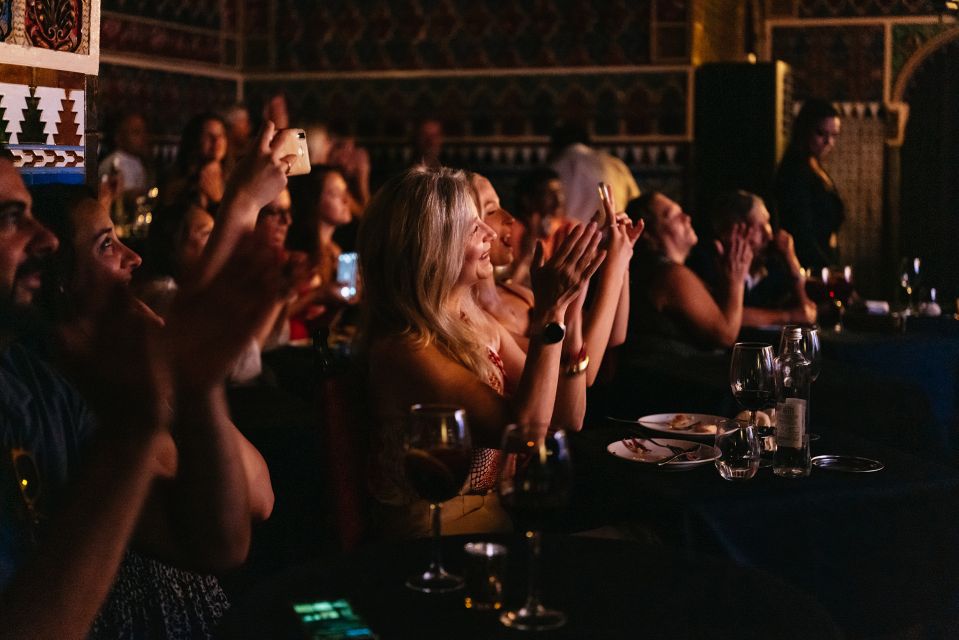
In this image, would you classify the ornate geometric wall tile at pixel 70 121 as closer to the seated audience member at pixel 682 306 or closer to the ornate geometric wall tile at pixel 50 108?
the ornate geometric wall tile at pixel 50 108

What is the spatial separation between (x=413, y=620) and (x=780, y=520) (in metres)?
0.87

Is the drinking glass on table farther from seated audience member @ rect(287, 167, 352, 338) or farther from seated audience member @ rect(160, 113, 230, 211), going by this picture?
seated audience member @ rect(160, 113, 230, 211)

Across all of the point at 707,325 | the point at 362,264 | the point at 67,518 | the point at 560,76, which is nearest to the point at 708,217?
the point at 707,325

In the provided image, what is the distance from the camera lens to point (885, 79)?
8.44m

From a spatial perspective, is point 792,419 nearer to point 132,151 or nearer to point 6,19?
point 6,19

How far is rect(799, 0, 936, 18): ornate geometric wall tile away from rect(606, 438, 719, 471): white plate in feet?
22.5

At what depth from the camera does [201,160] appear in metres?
5.48

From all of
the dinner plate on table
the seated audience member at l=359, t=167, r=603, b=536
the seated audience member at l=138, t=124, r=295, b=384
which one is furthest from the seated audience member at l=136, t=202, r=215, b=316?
the dinner plate on table

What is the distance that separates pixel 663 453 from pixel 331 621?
1.11 meters

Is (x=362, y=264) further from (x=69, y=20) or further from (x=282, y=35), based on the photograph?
(x=282, y=35)

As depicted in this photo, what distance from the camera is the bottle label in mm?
2221

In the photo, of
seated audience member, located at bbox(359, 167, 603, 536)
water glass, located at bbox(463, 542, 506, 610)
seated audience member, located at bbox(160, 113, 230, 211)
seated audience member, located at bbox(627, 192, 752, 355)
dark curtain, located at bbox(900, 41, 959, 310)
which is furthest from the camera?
dark curtain, located at bbox(900, 41, 959, 310)

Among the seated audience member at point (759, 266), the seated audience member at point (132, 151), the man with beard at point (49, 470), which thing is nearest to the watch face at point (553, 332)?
the man with beard at point (49, 470)

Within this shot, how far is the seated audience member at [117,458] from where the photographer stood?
3.59ft
